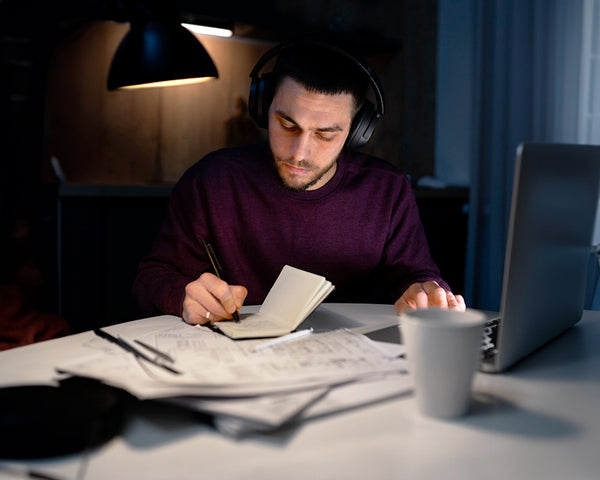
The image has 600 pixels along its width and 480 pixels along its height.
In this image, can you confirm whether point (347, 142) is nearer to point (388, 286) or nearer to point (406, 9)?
point (388, 286)

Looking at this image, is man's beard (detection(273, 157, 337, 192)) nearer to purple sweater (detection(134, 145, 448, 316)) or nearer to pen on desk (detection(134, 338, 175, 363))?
purple sweater (detection(134, 145, 448, 316))

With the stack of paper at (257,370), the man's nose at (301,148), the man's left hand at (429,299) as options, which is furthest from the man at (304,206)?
the stack of paper at (257,370)

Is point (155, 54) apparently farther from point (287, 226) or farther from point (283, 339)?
point (283, 339)

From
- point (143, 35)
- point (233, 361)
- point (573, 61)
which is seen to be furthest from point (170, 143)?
point (233, 361)

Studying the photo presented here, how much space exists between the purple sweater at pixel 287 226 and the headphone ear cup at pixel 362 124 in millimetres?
115

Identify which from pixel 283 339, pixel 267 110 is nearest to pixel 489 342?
pixel 283 339

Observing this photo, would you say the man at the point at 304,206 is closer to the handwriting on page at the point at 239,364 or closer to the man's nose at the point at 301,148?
the man's nose at the point at 301,148

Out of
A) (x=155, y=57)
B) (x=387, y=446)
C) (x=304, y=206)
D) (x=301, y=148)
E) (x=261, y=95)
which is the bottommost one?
(x=387, y=446)

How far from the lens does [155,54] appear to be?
1.63m

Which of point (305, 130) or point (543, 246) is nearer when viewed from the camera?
point (543, 246)

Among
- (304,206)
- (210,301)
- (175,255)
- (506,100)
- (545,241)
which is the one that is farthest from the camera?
(506,100)

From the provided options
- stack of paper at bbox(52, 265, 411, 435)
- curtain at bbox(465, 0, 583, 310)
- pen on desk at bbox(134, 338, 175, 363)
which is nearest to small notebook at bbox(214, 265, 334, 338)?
stack of paper at bbox(52, 265, 411, 435)

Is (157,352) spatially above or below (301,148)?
below

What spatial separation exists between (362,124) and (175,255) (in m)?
0.51
